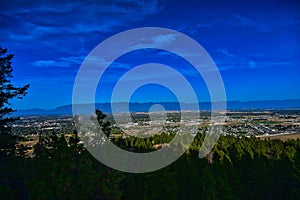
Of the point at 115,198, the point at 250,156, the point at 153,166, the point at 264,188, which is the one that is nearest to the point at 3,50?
the point at 115,198

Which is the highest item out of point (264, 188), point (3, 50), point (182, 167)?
point (3, 50)

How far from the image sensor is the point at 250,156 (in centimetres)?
4062

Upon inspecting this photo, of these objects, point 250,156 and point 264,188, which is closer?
point 264,188

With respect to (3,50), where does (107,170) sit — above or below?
below

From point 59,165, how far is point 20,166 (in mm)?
5989

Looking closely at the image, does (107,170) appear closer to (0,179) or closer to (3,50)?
(0,179)

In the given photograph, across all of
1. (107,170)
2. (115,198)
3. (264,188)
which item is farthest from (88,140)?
(264,188)

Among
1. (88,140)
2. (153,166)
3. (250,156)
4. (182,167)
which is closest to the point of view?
(88,140)

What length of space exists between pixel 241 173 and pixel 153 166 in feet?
49.2

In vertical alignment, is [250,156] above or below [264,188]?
above

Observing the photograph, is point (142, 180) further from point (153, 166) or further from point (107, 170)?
point (107, 170)

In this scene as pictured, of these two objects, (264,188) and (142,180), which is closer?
(142,180)

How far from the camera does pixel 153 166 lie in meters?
29.1

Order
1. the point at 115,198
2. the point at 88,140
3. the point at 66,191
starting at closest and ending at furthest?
the point at 66,191 < the point at 115,198 < the point at 88,140
